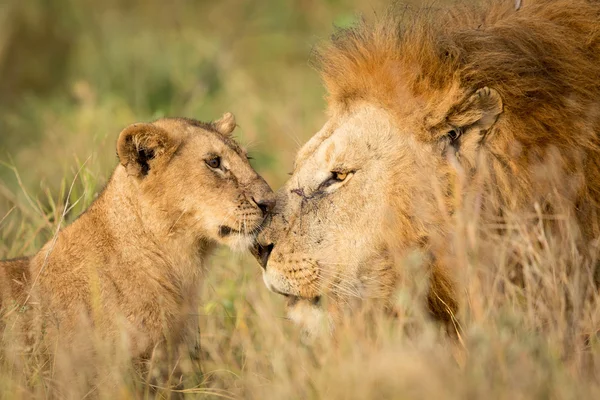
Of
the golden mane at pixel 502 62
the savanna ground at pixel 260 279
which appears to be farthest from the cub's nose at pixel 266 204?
the golden mane at pixel 502 62

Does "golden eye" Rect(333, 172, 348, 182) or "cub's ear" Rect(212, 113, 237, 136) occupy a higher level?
"cub's ear" Rect(212, 113, 237, 136)

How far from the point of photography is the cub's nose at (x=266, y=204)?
13.3 feet

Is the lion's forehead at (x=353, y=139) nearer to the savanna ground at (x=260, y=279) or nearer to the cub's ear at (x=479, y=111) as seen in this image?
the cub's ear at (x=479, y=111)

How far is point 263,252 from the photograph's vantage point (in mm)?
4027

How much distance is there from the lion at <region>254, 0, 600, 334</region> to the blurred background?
1640 millimetres

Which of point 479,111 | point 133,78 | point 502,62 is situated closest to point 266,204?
point 479,111

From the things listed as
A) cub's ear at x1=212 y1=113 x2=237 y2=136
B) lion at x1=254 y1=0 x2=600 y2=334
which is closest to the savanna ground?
lion at x1=254 y1=0 x2=600 y2=334

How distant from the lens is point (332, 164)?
3902 mm

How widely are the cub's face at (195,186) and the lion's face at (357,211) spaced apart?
165 mm

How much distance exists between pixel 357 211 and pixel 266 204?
461 millimetres

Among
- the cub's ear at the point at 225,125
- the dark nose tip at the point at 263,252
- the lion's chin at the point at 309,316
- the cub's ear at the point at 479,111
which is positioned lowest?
the lion's chin at the point at 309,316

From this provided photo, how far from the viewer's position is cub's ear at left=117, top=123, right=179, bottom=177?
4037mm

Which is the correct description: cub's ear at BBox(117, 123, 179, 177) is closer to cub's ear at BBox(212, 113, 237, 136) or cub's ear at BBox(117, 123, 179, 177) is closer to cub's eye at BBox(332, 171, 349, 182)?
cub's ear at BBox(212, 113, 237, 136)

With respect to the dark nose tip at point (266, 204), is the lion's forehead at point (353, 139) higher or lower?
higher
